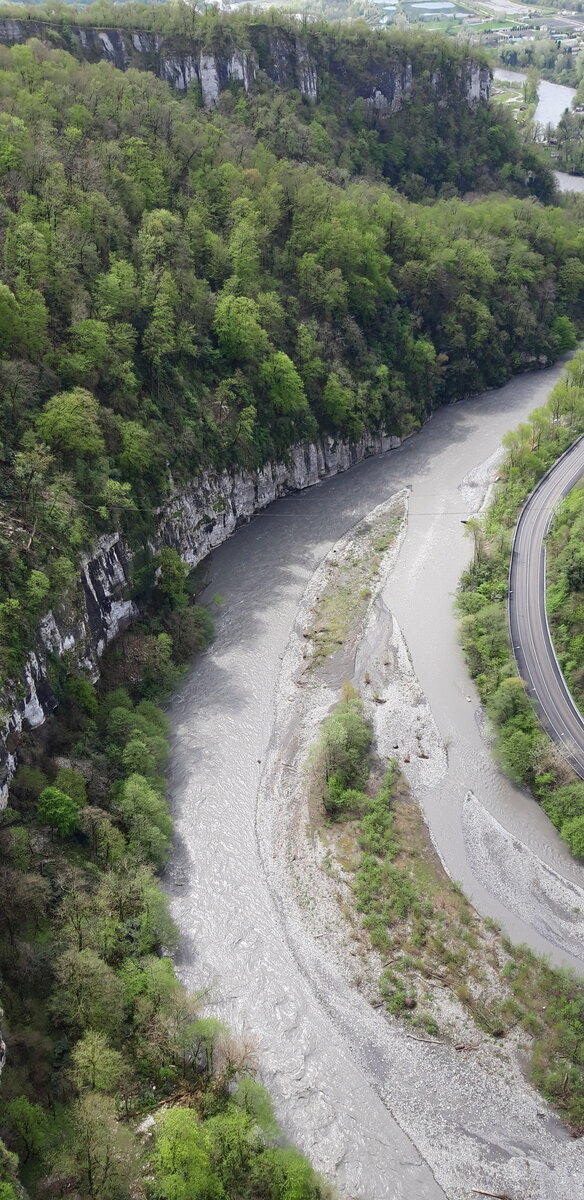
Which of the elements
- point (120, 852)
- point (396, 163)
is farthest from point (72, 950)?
point (396, 163)

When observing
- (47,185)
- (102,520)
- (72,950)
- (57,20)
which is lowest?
(72,950)

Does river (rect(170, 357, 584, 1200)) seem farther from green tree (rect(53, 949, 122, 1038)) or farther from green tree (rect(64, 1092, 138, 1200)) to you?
green tree (rect(64, 1092, 138, 1200))

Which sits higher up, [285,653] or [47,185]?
[47,185]

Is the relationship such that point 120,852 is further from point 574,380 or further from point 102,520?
point 574,380

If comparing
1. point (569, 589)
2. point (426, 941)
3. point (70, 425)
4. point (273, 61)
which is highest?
point (273, 61)

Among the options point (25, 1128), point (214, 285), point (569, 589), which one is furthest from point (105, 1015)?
point (214, 285)

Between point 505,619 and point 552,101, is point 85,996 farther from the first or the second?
point 552,101
